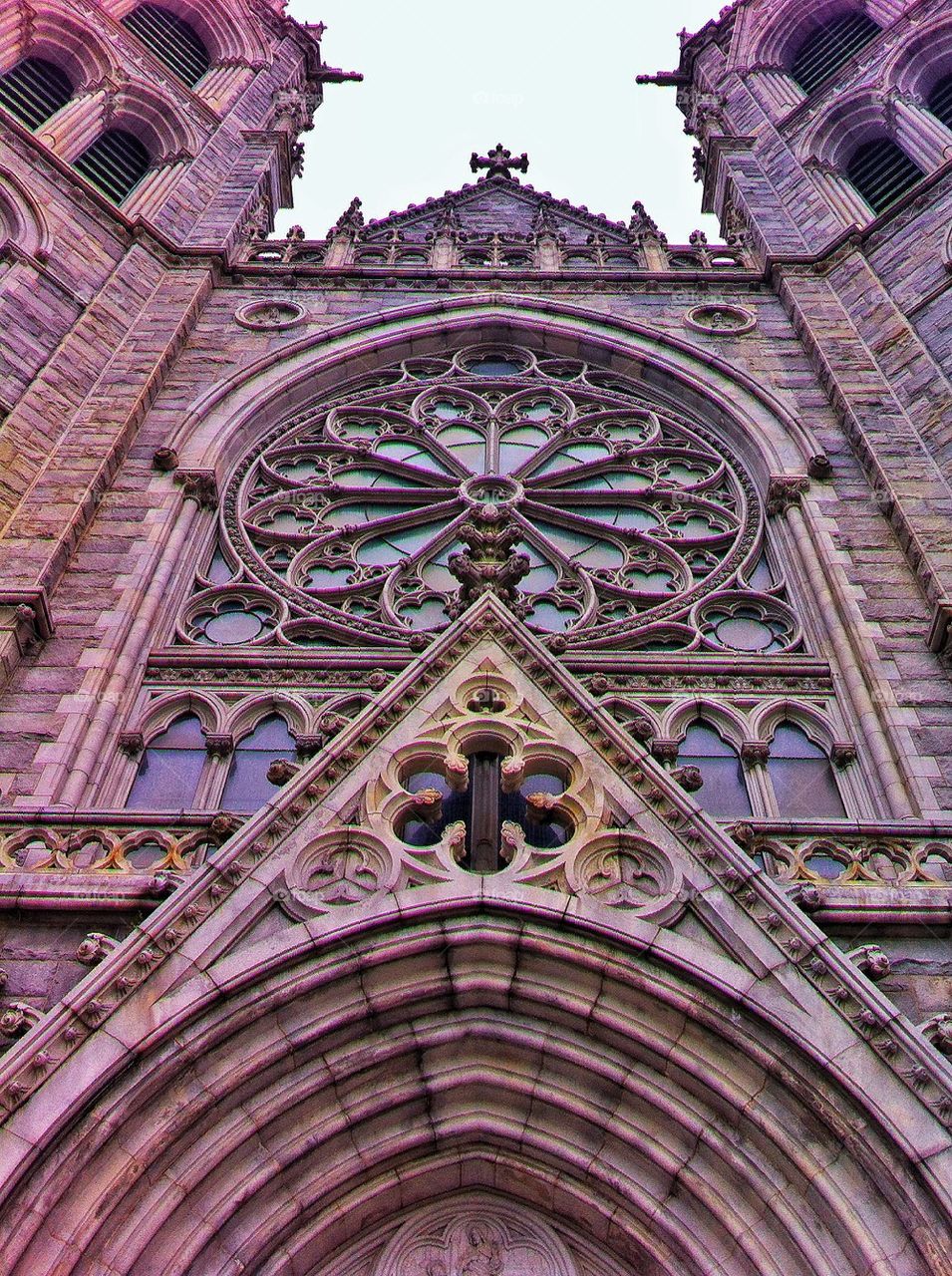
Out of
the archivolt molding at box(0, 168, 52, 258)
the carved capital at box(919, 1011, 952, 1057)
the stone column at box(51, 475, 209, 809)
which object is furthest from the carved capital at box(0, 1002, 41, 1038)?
the archivolt molding at box(0, 168, 52, 258)

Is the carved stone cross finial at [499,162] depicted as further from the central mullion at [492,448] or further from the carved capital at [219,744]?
the carved capital at [219,744]

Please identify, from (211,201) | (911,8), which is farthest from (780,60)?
(211,201)

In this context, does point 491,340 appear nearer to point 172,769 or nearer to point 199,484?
point 199,484

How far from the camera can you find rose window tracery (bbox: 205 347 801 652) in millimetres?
11383

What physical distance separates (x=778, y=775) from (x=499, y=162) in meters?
17.4

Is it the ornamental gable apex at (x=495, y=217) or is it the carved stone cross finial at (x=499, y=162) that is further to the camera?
the carved stone cross finial at (x=499, y=162)

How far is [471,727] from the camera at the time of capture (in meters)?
7.86

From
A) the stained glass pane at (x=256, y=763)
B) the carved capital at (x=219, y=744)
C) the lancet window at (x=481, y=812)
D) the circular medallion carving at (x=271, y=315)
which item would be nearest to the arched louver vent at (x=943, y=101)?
the circular medallion carving at (x=271, y=315)

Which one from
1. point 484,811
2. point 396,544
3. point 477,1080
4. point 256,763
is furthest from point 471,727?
point 396,544

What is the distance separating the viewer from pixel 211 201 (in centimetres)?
1878

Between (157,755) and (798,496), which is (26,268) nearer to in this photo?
(157,755)

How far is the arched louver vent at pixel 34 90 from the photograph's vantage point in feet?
62.7

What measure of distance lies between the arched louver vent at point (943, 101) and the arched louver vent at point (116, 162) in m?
12.6

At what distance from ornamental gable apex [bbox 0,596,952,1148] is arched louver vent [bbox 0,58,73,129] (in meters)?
14.8
